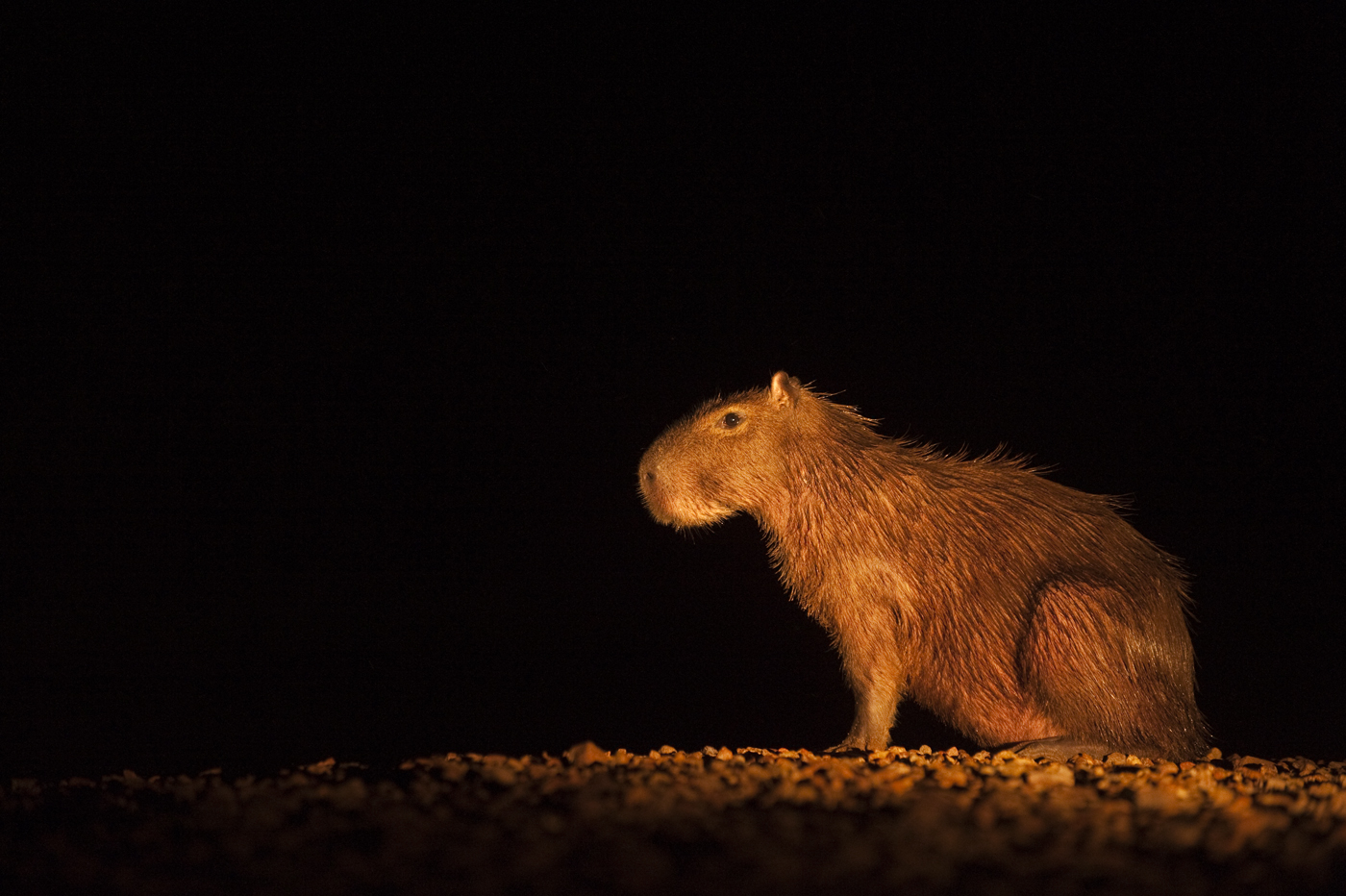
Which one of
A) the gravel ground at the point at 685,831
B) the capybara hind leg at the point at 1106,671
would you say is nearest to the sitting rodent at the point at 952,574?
the capybara hind leg at the point at 1106,671

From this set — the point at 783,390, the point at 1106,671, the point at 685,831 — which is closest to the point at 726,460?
the point at 783,390

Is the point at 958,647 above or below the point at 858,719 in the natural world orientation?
above

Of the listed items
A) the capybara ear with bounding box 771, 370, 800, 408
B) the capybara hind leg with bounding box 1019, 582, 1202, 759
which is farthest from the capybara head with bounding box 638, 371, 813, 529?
the capybara hind leg with bounding box 1019, 582, 1202, 759

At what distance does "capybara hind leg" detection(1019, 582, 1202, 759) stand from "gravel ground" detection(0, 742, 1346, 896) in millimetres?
315

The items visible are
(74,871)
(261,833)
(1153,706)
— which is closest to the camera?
(74,871)

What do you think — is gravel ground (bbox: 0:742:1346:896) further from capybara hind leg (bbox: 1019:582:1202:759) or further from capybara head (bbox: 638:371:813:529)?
capybara head (bbox: 638:371:813:529)

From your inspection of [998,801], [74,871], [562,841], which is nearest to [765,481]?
[998,801]

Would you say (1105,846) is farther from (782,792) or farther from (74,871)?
(74,871)

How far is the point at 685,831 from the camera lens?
2166 mm

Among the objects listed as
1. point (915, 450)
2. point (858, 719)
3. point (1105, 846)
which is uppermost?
point (915, 450)

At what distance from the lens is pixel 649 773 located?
2.77m

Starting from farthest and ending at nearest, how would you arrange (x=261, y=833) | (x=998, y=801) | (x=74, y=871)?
(x=998, y=801) → (x=261, y=833) → (x=74, y=871)

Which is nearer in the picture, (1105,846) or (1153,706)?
(1105,846)

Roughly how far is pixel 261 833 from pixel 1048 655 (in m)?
2.32
